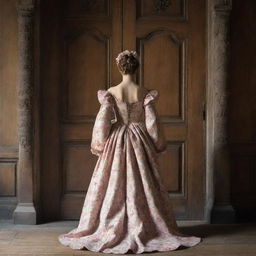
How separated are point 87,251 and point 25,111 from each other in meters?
1.47

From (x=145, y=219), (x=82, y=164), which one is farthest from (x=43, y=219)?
(x=145, y=219)

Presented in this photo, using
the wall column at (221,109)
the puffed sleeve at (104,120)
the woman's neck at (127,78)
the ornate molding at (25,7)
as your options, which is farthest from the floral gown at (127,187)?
the ornate molding at (25,7)

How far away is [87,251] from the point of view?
381cm

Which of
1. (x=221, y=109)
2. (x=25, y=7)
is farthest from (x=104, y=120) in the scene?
(x=25, y=7)

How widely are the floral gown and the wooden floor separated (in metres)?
0.10

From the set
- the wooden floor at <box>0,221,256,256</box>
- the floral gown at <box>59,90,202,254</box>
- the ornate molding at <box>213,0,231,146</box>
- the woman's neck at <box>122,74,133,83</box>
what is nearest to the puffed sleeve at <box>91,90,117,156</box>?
the floral gown at <box>59,90,202,254</box>

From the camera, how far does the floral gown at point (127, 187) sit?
391cm

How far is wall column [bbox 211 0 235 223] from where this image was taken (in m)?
4.64

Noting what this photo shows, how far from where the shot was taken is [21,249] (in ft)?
12.8

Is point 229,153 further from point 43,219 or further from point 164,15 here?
point 43,219

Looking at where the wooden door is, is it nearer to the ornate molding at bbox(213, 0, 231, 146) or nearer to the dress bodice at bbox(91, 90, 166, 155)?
the ornate molding at bbox(213, 0, 231, 146)

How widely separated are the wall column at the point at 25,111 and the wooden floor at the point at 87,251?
0.15m

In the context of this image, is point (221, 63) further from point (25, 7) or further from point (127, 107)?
point (25, 7)

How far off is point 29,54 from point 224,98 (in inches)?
68.1
